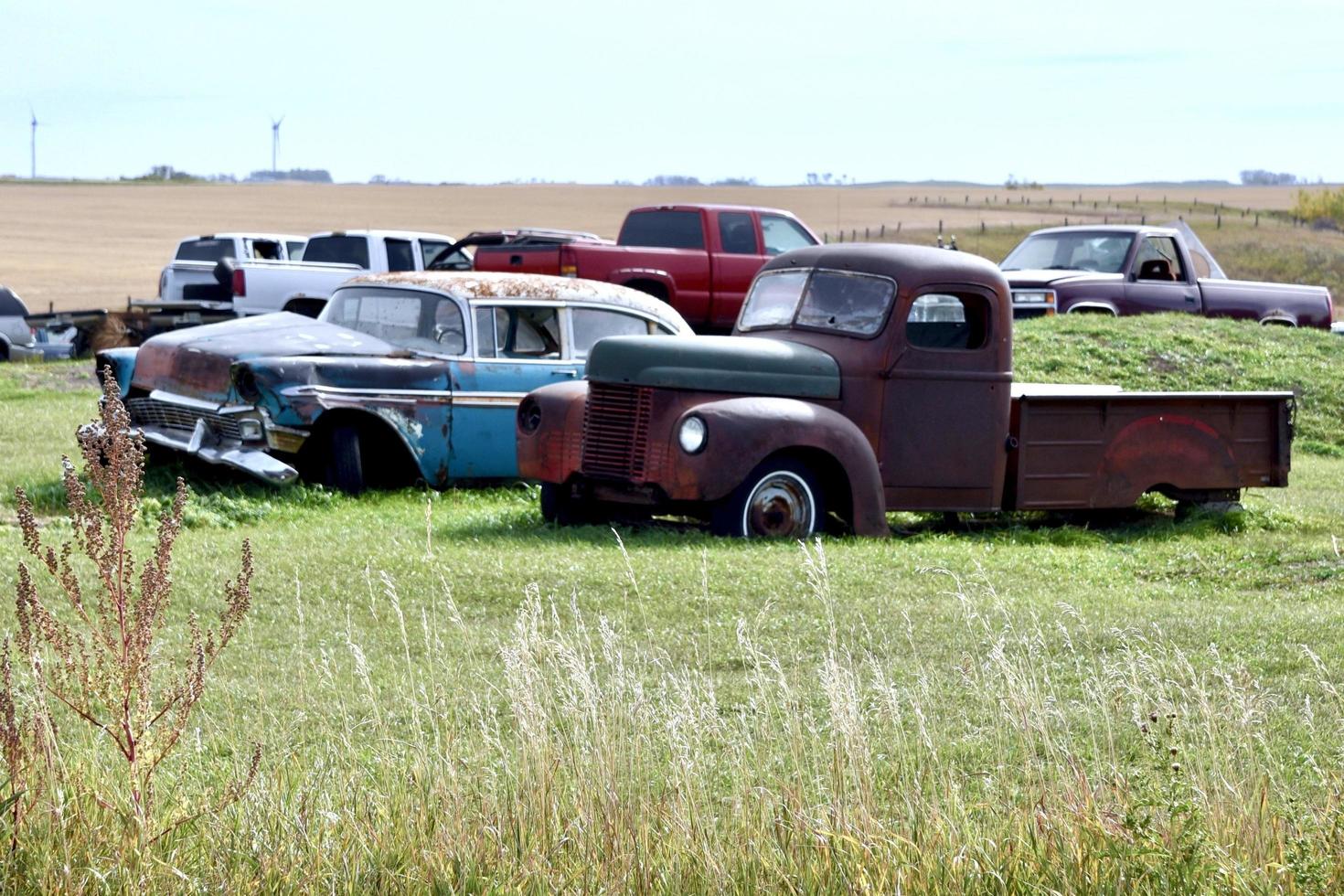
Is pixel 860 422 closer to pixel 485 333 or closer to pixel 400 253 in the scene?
pixel 485 333

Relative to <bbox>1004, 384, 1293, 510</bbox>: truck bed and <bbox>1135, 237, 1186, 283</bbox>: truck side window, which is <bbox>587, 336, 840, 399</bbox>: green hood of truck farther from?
<bbox>1135, 237, 1186, 283</bbox>: truck side window

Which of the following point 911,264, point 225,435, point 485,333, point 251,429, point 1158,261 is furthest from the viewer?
point 1158,261

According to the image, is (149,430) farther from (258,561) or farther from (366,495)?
(258,561)

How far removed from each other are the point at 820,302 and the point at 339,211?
276 ft

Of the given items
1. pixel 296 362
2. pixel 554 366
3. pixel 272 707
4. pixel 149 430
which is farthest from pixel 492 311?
pixel 272 707

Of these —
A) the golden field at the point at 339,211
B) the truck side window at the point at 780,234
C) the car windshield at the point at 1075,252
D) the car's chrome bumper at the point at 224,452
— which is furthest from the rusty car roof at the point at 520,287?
the golden field at the point at 339,211

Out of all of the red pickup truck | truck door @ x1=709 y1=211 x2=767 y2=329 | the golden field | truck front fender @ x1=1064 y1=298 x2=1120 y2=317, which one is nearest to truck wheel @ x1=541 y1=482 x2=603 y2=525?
the red pickup truck

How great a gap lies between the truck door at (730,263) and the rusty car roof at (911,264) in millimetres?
7699

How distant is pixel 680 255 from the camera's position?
18.7 meters

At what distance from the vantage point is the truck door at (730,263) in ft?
61.6

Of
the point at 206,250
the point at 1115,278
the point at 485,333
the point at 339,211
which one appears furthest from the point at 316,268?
the point at 339,211

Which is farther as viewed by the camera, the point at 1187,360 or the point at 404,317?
the point at 1187,360

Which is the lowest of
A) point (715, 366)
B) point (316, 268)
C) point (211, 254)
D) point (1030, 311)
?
point (715, 366)

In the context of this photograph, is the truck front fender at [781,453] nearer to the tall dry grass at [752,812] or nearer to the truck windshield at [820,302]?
the truck windshield at [820,302]
